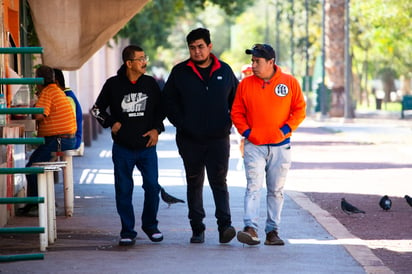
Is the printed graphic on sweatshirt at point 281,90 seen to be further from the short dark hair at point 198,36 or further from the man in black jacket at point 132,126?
the man in black jacket at point 132,126

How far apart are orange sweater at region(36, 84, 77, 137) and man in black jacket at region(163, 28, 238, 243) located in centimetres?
272

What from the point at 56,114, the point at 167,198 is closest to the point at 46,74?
the point at 56,114

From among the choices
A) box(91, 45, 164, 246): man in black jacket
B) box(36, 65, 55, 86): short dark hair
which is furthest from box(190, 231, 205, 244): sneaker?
box(36, 65, 55, 86): short dark hair

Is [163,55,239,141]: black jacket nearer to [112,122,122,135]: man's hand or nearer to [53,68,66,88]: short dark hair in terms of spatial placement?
[112,122,122,135]: man's hand

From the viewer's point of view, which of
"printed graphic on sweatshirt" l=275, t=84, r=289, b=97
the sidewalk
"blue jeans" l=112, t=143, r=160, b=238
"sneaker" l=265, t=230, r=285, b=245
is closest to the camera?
the sidewalk

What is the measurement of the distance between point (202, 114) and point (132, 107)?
2.13 feet

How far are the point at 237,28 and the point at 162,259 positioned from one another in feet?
349

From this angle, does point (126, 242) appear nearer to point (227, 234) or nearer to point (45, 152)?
point (227, 234)

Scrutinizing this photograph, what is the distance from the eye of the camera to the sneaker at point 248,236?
10.2 metres

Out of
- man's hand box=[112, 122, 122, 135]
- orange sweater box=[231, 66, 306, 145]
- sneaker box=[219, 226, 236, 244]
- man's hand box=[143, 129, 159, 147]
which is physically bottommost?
sneaker box=[219, 226, 236, 244]

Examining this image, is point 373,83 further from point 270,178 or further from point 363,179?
point 270,178

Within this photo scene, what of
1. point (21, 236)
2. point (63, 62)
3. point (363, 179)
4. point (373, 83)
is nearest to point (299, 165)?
point (363, 179)

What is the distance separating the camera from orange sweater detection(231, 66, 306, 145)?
10156 mm

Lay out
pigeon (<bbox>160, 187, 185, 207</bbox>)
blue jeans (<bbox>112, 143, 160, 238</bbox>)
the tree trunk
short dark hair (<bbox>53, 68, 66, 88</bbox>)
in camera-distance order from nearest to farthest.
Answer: blue jeans (<bbox>112, 143, 160, 238</bbox>), pigeon (<bbox>160, 187, 185, 207</bbox>), short dark hair (<bbox>53, 68, 66, 88</bbox>), the tree trunk
